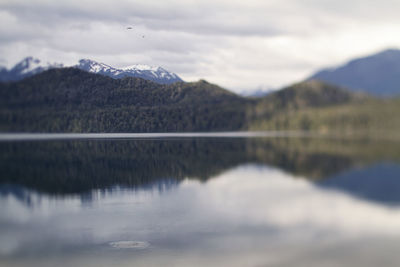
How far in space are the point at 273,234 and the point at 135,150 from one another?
76.1m

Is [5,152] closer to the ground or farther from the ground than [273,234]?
farther from the ground

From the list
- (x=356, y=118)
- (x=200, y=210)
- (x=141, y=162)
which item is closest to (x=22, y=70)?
(x=141, y=162)

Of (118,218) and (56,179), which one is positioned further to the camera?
(56,179)

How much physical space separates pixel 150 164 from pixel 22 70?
96.0 m

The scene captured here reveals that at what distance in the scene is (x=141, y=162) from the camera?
86.9 metres

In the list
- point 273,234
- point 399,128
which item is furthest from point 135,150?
point 399,128

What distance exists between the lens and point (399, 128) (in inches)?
5792

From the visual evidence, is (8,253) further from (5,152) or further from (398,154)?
(398,154)

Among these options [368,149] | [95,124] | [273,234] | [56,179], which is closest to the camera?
[273,234]

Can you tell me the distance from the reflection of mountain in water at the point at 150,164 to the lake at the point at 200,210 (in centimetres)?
22

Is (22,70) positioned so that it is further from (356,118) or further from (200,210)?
(200,210)

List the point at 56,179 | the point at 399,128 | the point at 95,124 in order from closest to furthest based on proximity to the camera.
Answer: the point at 56,179 → the point at 399,128 → the point at 95,124

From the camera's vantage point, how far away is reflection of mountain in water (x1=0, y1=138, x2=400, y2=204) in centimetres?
6425

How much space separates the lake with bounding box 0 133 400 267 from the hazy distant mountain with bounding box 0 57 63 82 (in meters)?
35.8
